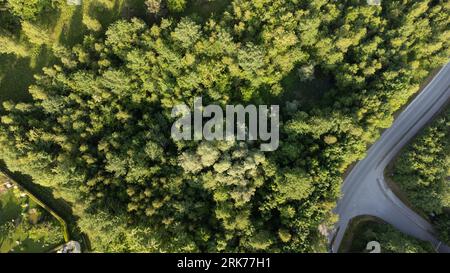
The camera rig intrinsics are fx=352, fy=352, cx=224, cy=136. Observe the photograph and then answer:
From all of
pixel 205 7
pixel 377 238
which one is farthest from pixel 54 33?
pixel 377 238

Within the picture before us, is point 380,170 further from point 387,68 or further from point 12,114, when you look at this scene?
point 12,114

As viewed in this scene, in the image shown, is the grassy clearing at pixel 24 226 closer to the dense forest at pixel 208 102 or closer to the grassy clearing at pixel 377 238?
the dense forest at pixel 208 102

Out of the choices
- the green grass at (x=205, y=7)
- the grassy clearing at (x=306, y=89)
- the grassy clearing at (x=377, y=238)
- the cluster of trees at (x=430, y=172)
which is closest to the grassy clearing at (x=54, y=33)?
the green grass at (x=205, y=7)

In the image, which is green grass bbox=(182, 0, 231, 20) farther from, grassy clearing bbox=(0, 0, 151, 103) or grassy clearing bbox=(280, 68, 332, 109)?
grassy clearing bbox=(280, 68, 332, 109)

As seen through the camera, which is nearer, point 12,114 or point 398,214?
point 12,114

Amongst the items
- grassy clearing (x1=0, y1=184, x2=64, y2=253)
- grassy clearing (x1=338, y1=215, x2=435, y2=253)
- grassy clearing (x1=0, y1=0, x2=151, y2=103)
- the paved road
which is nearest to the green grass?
grassy clearing (x1=0, y1=0, x2=151, y2=103)

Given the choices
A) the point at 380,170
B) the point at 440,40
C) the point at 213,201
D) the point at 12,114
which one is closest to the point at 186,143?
the point at 213,201
